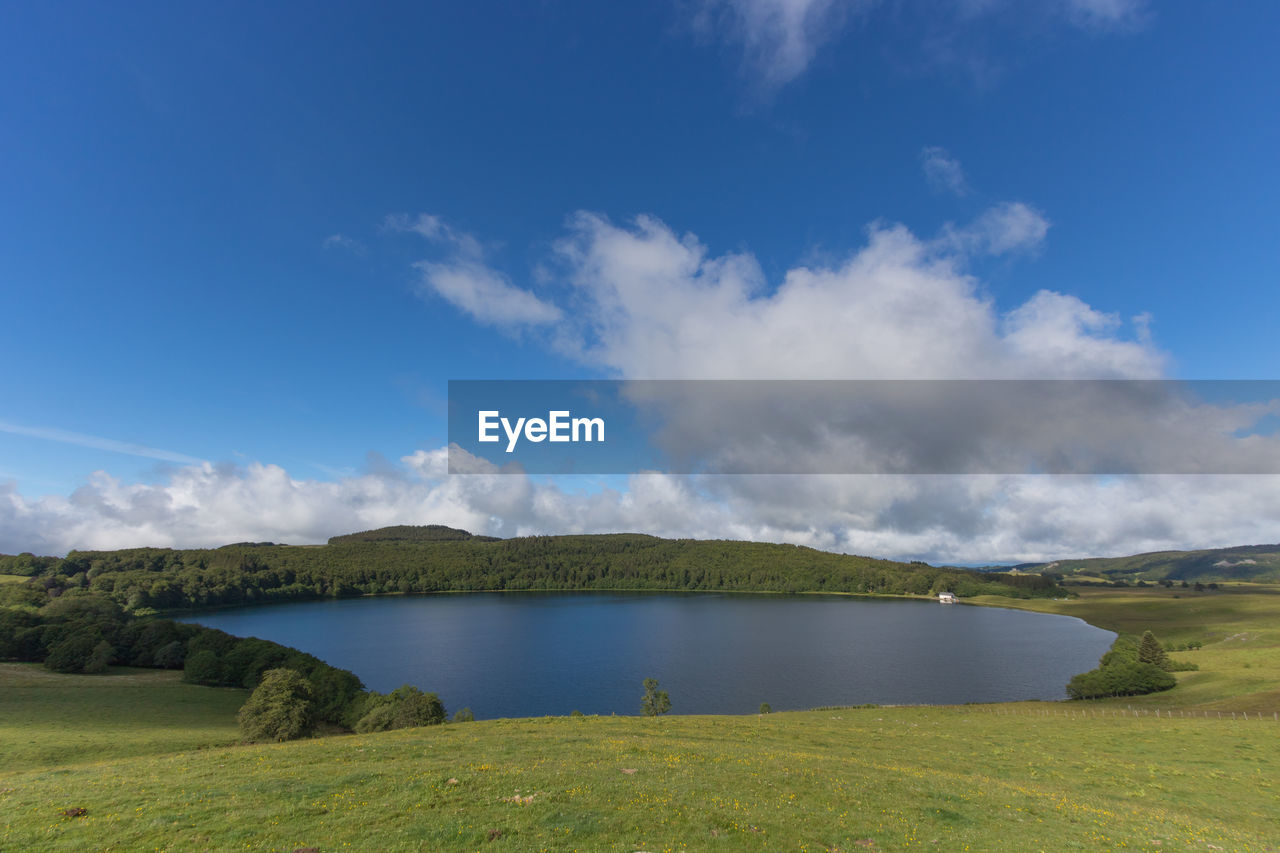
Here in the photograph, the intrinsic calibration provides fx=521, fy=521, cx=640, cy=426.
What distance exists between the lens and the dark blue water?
76.8 meters

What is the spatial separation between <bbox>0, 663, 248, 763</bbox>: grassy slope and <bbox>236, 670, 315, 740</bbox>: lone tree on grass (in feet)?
5.18

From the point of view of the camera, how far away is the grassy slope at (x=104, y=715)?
33188mm

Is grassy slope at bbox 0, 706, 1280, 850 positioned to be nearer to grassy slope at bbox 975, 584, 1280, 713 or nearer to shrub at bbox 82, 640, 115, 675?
grassy slope at bbox 975, 584, 1280, 713

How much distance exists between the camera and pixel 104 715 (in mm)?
46969

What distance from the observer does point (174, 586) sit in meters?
195

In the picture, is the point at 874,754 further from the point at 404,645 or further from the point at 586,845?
the point at 404,645

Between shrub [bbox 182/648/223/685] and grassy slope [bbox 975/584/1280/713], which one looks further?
shrub [bbox 182/648/223/685]

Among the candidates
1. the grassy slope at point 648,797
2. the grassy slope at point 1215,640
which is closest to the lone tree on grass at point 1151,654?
the grassy slope at point 1215,640

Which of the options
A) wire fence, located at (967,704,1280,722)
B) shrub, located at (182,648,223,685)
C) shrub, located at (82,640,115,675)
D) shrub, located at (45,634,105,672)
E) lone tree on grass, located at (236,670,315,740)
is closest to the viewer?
wire fence, located at (967,704,1280,722)

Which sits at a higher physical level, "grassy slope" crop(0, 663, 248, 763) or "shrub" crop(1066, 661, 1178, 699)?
"grassy slope" crop(0, 663, 248, 763)

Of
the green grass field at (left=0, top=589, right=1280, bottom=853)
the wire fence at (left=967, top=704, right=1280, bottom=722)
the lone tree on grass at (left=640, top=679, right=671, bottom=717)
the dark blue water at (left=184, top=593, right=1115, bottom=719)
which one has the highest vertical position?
the green grass field at (left=0, top=589, right=1280, bottom=853)

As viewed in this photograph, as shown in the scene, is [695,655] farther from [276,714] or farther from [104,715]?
[104,715]

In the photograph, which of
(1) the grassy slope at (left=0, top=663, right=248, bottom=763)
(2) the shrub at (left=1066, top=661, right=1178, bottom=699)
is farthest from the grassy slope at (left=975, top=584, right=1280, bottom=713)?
(1) the grassy slope at (left=0, top=663, right=248, bottom=763)

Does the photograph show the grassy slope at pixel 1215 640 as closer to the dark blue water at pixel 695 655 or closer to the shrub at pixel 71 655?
the dark blue water at pixel 695 655
